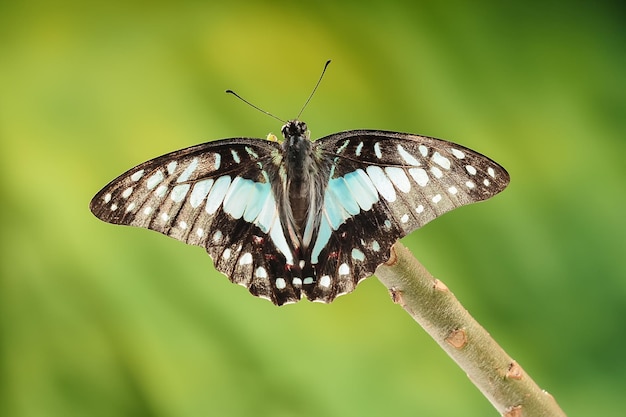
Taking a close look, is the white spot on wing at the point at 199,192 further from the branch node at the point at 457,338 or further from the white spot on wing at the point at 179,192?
the branch node at the point at 457,338

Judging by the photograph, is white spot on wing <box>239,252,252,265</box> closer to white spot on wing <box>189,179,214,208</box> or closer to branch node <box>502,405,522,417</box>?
white spot on wing <box>189,179,214,208</box>

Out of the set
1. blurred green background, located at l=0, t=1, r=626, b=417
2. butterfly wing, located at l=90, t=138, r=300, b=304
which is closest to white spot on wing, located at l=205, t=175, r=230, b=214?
butterfly wing, located at l=90, t=138, r=300, b=304

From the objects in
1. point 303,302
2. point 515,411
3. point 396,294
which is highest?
point 303,302

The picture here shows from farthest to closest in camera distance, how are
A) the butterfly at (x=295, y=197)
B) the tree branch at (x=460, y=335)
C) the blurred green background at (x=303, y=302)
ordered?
the blurred green background at (x=303, y=302)
the butterfly at (x=295, y=197)
the tree branch at (x=460, y=335)

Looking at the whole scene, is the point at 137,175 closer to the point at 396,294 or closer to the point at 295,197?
the point at 295,197

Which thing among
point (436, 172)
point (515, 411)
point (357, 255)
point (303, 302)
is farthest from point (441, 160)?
point (303, 302)

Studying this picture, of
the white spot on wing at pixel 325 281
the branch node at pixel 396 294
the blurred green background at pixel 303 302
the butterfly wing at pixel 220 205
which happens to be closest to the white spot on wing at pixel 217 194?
the butterfly wing at pixel 220 205
